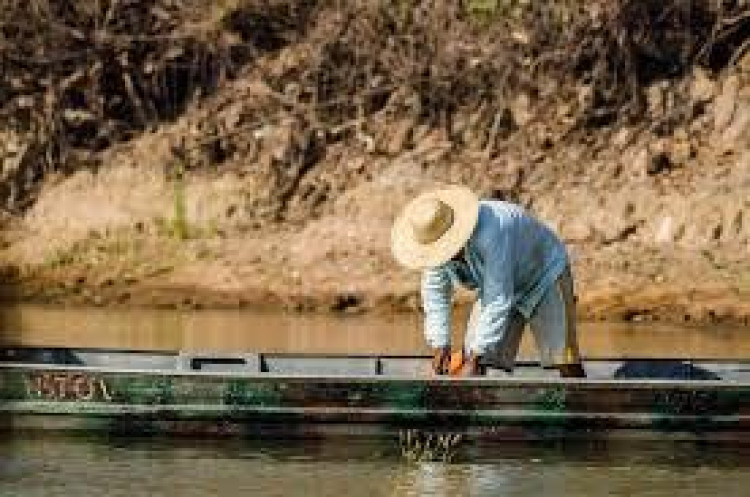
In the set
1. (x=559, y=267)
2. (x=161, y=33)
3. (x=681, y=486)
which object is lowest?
(x=681, y=486)

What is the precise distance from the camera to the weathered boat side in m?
10.9

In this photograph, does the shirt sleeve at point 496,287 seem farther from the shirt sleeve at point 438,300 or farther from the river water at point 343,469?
the river water at point 343,469

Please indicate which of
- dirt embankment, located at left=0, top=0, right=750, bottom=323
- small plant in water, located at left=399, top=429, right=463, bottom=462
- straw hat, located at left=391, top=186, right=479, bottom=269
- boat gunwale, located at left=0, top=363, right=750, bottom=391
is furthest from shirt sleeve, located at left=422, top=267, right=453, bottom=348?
dirt embankment, located at left=0, top=0, right=750, bottom=323

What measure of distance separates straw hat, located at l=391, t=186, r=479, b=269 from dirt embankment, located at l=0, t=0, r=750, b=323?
20.2ft

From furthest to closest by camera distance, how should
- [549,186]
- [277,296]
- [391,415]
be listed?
[549,186], [277,296], [391,415]

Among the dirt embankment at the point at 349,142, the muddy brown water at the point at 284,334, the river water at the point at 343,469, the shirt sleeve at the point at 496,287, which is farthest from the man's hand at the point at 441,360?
the dirt embankment at the point at 349,142

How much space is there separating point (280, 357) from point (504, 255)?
2085 millimetres

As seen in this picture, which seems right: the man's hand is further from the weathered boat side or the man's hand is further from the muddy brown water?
the muddy brown water

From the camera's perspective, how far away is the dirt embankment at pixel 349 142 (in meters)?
18.0

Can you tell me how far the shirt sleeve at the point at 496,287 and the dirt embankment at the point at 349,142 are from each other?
6.24 meters

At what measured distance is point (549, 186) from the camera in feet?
62.6

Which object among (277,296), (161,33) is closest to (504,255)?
(277,296)

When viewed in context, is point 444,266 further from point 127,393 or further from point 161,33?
point 161,33

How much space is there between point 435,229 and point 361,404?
1.12 metres
